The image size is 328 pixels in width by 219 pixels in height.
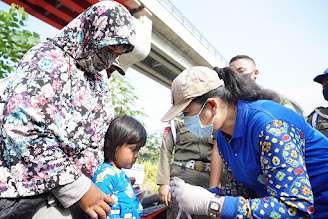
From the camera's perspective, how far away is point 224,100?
5.01ft

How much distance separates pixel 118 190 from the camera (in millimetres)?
1704

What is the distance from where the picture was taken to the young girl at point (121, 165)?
1.64 meters

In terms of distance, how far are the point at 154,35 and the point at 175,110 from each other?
8790mm

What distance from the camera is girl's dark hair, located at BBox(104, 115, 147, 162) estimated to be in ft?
6.30

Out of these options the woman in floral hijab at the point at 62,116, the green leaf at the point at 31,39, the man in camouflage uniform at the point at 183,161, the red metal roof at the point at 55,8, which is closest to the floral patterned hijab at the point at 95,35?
the woman in floral hijab at the point at 62,116

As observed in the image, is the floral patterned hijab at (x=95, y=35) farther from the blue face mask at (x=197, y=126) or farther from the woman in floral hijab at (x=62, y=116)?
the blue face mask at (x=197, y=126)

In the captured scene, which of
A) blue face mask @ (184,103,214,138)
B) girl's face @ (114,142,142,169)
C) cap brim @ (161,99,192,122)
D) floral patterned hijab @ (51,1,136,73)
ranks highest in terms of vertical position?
floral patterned hijab @ (51,1,136,73)

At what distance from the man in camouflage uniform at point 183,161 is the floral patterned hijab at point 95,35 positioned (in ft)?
4.71

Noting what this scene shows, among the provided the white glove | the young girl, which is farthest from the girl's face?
the white glove

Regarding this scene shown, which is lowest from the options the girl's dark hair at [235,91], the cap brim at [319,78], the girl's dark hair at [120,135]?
the girl's dark hair at [120,135]

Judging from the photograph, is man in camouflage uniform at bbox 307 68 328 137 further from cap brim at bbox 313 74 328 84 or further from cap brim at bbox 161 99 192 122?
cap brim at bbox 161 99 192 122

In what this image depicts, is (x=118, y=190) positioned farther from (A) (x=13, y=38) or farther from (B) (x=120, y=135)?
(A) (x=13, y=38)

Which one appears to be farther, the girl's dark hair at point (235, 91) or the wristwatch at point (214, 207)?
the girl's dark hair at point (235, 91)

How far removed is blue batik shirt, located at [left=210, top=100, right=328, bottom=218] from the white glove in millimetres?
123
